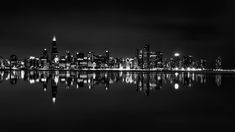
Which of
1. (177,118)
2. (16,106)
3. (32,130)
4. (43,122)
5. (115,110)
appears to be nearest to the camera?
(32,130)

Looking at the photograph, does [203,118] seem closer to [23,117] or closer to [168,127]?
[168,127]

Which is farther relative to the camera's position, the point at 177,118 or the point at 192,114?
the point at 192,114

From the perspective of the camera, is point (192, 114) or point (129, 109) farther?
point (129, 109)

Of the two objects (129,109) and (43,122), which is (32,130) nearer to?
(43,122)

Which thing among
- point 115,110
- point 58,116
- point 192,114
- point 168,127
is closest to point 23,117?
point 58,116

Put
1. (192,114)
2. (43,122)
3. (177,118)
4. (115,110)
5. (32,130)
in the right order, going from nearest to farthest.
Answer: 1. (32,130)
2. (43,122)
3. (177,118)
4. (192,114)
5. (115,110)

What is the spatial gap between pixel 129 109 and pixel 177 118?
4.40m

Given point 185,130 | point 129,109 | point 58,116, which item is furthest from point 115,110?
point 185,130

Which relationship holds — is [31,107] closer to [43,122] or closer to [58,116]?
[58,116]

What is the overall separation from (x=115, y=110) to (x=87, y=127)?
6.08 m

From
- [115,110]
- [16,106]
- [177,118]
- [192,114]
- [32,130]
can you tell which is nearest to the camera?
[32,130]

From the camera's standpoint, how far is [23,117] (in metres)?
17.8

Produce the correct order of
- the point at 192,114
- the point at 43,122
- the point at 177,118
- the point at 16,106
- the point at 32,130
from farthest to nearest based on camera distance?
1. the point at 16,106
2. the point at 192,114
3. the point at 177,118
4. the point at 43,122
5. the point at 32,130

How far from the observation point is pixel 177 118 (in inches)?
701
